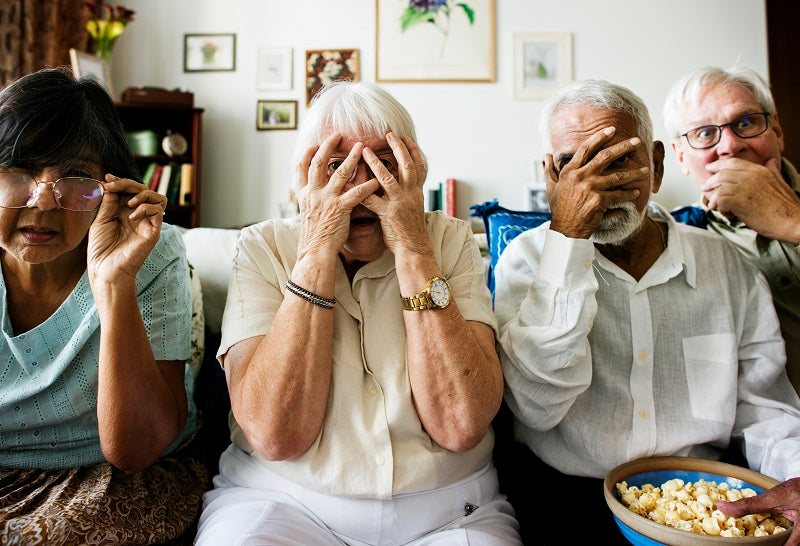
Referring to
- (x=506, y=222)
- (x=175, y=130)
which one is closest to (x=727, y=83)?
(x=506, y=222)

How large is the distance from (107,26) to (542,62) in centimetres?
288

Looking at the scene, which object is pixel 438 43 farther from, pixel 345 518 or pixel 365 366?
pixel 345 518

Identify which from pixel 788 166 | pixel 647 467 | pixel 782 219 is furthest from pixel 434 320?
pixel 788 166

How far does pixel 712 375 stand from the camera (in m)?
1.30

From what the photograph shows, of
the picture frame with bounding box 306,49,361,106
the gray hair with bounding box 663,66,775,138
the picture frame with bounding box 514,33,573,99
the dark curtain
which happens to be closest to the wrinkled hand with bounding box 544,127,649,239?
the gray hair with bounding box 663,66,775,138

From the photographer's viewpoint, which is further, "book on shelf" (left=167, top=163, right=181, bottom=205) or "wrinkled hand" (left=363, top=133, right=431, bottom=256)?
"book on shelf" (left=167, top=163, right=181, bottom=205)

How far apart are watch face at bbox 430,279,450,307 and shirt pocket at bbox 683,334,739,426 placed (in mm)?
600

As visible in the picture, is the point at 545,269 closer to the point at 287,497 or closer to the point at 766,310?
the point at 766,310

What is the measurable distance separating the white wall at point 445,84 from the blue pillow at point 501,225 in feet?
7.36

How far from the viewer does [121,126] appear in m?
1.31

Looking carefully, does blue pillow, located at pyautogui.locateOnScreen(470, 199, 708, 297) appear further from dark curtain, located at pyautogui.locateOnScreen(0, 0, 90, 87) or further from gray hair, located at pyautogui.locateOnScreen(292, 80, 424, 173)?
dark curtain, located at pyautogui.locateOnScreen(0, 0, 90, 87)

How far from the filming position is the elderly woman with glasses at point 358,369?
1093 mm

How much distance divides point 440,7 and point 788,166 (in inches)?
113

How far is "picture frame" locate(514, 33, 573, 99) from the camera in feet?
12.8
